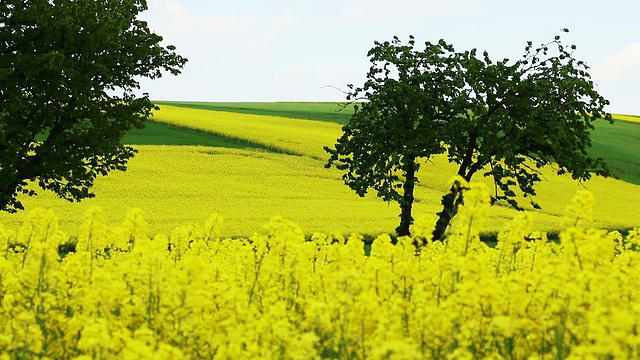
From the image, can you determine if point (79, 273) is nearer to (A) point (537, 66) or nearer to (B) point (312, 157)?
(A) point (537, 66)

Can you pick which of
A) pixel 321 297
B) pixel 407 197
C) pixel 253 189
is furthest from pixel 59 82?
pixel 253 189

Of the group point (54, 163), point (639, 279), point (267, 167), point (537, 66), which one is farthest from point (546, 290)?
point (267, 167)

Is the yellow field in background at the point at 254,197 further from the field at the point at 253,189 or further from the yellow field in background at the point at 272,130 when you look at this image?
the yellow field in background at the point at 272,130

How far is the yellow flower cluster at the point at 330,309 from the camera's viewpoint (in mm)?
5383

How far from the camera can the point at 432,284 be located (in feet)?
26.9

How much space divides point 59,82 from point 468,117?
11.9 m

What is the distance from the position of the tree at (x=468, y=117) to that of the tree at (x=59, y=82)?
7.05 meters

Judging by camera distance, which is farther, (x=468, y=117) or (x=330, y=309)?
(x=468, y=117)

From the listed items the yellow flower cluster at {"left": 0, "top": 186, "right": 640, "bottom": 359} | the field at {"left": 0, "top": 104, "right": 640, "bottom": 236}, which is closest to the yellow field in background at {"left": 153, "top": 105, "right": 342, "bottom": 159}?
the field at {"left": 0, "top": 104, "right": 640, "bottom": 236}

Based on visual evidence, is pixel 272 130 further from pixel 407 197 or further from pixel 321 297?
pixel 321 297

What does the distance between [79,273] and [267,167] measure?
34900 mm

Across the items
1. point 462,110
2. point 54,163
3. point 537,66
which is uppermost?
point 537,66

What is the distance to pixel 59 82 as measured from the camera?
20.3m

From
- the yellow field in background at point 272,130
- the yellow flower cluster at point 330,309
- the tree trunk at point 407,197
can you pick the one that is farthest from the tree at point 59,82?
the yellow field in background at point 272,130
